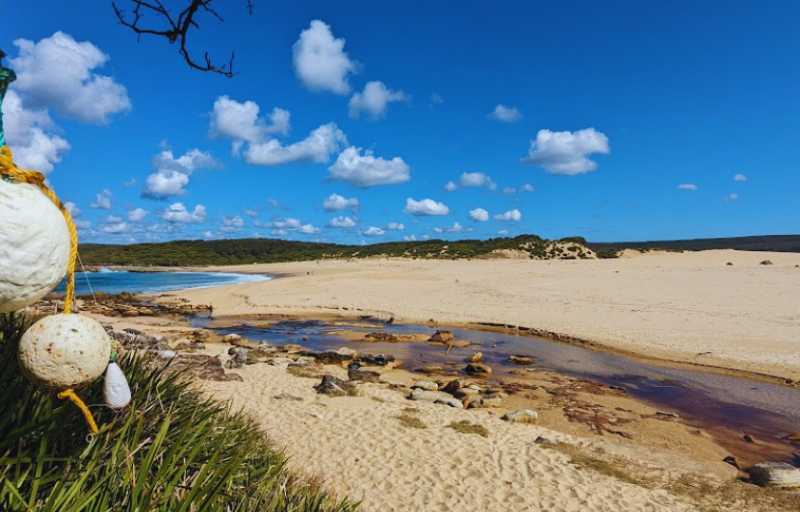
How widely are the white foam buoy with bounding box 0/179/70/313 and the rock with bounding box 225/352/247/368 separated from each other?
12790 millimetres

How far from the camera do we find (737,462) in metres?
8.48

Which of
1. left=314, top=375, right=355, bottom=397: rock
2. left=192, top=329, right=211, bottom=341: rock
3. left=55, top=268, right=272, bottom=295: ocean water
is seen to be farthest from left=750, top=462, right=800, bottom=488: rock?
left=55, top=268, right=272, bottom=295: ocean water

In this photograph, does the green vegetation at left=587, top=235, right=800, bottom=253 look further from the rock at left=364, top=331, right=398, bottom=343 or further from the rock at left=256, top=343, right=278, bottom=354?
the rock at left=256, top=343, right=278, bottom=354

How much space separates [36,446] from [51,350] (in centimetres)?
98

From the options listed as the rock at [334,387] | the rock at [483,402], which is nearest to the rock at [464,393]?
the rock at [483,402]

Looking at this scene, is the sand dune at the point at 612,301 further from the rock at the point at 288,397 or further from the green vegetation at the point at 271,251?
the green vegetation at the point at 271,251

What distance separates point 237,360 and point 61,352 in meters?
13.1

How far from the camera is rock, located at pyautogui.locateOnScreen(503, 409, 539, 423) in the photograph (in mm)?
9883

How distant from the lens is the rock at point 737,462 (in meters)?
8.27

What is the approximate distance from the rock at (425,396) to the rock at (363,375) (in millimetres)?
1855

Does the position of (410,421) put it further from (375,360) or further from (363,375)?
(375,360)

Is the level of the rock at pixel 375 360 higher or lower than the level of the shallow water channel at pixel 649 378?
higher

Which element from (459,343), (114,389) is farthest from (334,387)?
(114,389)

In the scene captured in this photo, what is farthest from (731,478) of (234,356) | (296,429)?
(234,356)
